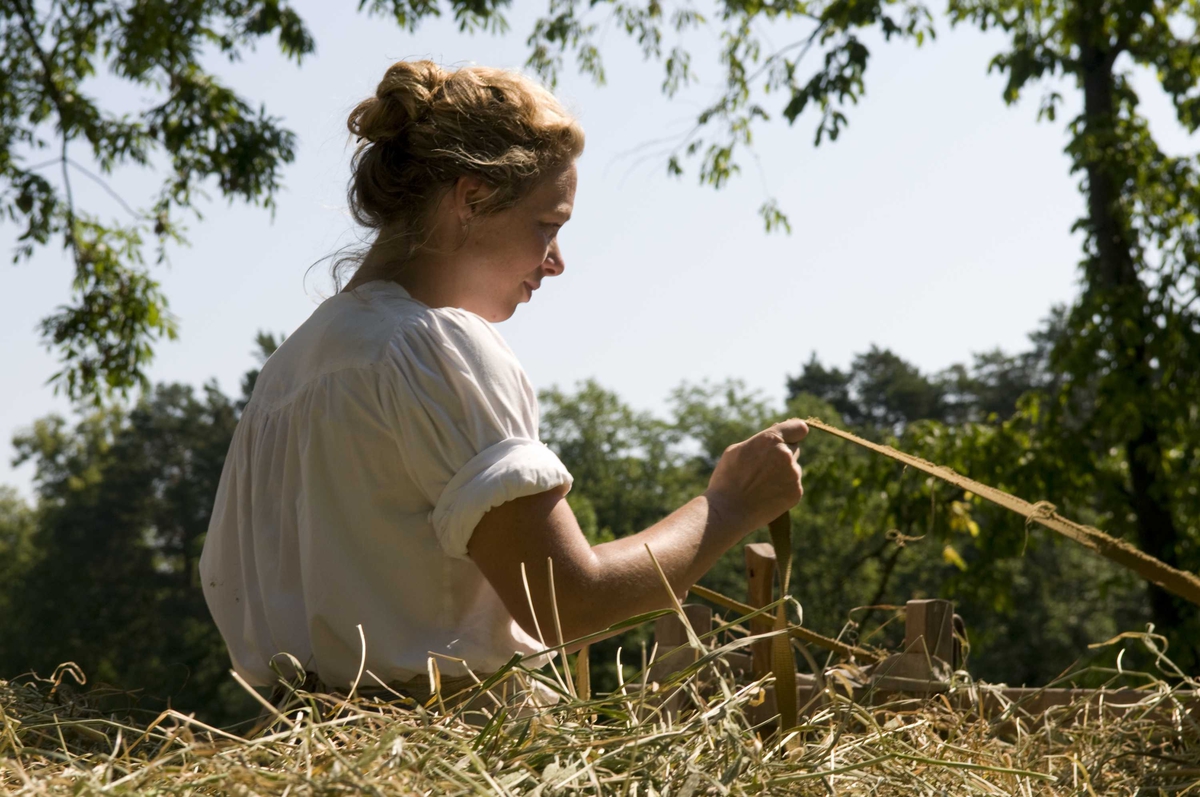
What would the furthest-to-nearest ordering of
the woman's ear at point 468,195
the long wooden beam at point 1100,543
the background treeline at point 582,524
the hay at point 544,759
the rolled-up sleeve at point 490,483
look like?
the background treeline at point 582,524, the long wooden beam at point 1100,543, the woman's ear at point 468,195, the rolled-up sleeve at point 490,483, the hay at point 544,759

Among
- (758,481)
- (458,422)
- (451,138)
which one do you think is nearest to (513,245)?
(451,138)

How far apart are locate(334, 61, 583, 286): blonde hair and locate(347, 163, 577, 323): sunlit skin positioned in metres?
0.01

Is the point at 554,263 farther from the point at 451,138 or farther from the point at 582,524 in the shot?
the point at 582,524

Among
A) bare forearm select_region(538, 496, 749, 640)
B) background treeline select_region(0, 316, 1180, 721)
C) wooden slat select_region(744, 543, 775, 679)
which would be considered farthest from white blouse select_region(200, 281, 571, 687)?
background treeline select_region(0, 316, 1180, 721)

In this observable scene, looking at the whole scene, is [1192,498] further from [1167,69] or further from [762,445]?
[762,445]

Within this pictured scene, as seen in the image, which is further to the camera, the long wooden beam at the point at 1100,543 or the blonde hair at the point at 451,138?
the long wooden beam at the point at 1100,543

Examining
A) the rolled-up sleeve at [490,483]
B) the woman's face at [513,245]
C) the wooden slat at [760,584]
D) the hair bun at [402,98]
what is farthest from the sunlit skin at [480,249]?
the wooden slat at [760,584]

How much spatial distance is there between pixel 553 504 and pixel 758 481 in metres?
0.33

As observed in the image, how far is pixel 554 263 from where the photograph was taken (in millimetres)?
1625

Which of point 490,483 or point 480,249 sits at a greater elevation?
point 480,249

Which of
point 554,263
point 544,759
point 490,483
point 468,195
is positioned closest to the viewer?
point 544,759

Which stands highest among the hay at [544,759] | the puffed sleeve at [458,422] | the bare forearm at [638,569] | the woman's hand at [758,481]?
the puffed sleeve at [458,422]

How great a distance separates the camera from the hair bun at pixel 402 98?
147 centimetres

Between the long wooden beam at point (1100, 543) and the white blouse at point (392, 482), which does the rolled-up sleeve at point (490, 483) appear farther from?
the long wooden beam at point (1100, 543)
